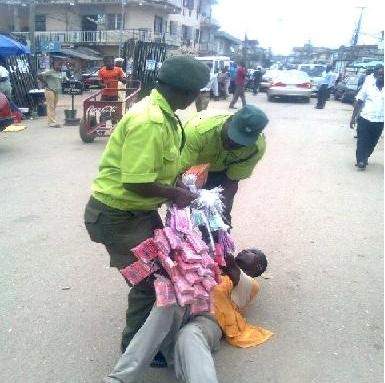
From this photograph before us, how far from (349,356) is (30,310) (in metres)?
2.15

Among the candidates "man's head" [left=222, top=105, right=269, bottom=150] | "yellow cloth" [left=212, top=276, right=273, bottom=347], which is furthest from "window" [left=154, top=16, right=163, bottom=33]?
"yellow cloth" [left=212, top=276, right=273, bottom=347]

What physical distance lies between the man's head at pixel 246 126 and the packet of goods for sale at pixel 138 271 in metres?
1.01

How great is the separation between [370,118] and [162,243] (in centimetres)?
598

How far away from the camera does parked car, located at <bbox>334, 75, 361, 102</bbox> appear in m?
19.7

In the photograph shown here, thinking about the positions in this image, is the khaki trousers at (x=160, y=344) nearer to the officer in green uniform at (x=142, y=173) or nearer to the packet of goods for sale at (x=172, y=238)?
the officer in green uniform at (x=142, y=173)

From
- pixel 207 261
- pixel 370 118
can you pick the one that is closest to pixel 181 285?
pixel 207 261

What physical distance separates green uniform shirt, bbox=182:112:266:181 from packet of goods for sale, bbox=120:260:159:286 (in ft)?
3.19

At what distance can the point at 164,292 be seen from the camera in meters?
2.21

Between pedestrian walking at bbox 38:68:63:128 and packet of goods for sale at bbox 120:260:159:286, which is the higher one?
packet of goods for sale at bbox 120:260:159:286

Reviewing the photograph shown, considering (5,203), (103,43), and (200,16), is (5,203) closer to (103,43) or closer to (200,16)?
(103,43)

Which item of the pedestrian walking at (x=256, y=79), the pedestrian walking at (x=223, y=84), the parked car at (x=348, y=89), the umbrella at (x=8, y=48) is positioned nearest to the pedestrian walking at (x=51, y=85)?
the umbrella at (x=8, y=48)

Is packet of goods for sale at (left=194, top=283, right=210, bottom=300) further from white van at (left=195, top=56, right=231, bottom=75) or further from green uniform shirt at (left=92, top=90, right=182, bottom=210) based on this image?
white van at (left=195, top=56, right=231, bottom=75)

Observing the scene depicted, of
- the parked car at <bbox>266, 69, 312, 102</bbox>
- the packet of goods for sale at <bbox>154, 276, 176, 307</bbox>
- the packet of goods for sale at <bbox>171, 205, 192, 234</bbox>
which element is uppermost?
the packet of goods for sale at <bbox>171, 205, 192, 234</bbox>

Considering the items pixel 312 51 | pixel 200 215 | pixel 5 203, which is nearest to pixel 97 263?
pixel 200 215
